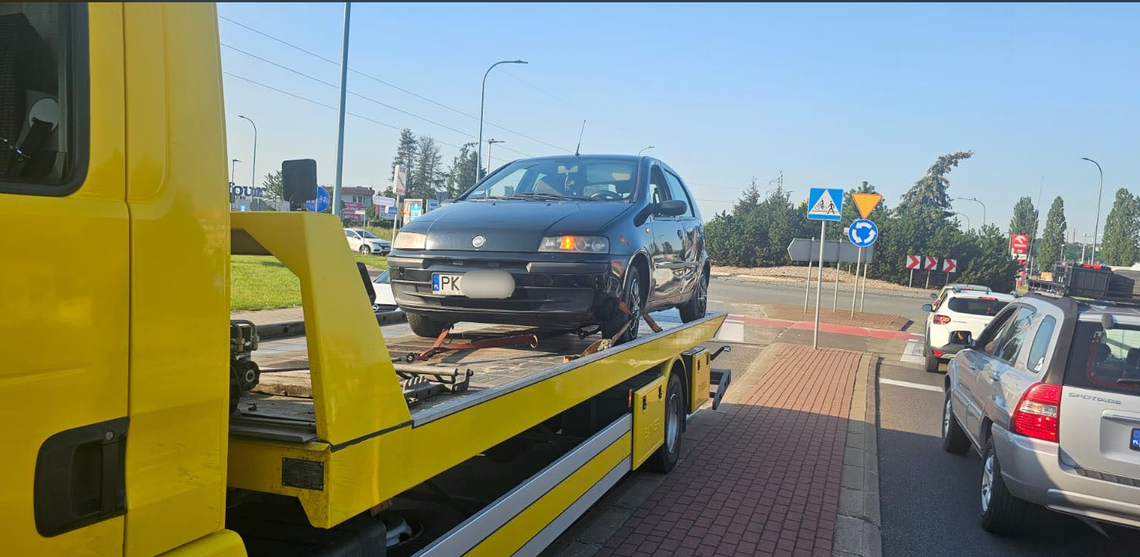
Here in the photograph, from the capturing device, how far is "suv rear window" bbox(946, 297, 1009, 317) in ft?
42.4

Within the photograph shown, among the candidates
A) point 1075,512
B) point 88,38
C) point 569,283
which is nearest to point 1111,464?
point 1075,512

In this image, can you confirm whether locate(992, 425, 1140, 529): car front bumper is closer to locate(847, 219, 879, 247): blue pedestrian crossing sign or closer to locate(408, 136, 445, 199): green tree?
locate(847, 219, 879, 247): blue pedestrian crossing sign

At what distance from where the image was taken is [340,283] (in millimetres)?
2314

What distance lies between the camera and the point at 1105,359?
4.68 metres

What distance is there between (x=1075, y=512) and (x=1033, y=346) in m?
1.15

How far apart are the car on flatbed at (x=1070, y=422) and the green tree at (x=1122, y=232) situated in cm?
7945

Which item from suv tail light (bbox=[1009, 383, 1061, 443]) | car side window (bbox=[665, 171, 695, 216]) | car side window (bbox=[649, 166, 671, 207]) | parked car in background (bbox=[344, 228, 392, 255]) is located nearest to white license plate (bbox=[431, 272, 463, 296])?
car side window (bbox=[649, 166, 671, 207])

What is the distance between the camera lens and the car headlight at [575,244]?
183 inches

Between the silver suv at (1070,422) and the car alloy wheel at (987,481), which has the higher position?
the silver suv at (1070,422)

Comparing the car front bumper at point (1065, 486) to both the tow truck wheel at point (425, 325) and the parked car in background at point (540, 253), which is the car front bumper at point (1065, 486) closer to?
the parked car in background at point (540, 253)

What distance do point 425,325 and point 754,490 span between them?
2.72m

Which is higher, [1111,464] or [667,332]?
[667,332]

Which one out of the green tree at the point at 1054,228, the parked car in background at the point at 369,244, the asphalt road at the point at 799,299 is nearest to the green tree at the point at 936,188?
the green tree at the point at 1054,228

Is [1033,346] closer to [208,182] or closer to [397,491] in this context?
[397,491]
